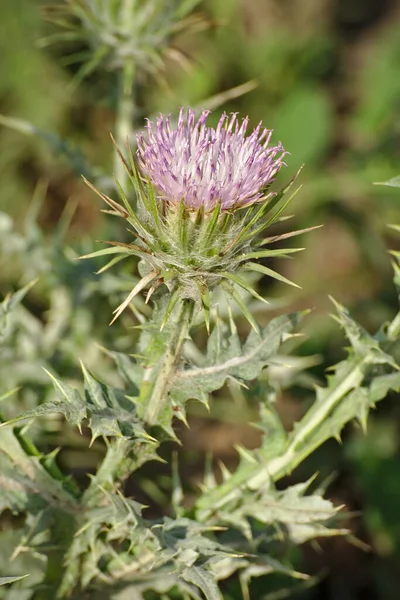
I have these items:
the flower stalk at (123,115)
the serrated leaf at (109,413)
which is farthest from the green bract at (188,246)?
the flower stalk at (123,115)

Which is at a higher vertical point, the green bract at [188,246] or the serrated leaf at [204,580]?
the green bract at [188,246]

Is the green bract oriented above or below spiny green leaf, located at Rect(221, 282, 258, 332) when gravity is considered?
above

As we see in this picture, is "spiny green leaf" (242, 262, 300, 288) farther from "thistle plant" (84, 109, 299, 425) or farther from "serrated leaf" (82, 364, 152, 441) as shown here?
"serrated leaf" (82, 364, 152, 441)

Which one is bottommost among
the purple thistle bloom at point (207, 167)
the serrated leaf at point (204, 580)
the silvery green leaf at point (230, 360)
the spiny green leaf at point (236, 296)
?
the serrated leaf at point (204, 580)

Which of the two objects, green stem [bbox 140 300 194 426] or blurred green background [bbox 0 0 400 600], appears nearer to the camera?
green stem [bbox 140 300 194 426]

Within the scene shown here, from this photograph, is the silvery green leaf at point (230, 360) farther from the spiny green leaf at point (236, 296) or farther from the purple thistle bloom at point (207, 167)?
the purple thistle bloom at point (207, 167)

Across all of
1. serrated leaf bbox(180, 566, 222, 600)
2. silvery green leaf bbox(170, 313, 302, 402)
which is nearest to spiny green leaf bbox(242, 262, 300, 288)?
silvery green leaf bbox(170, 313, 302, 402)

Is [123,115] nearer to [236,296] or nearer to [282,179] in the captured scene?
[282,179]
